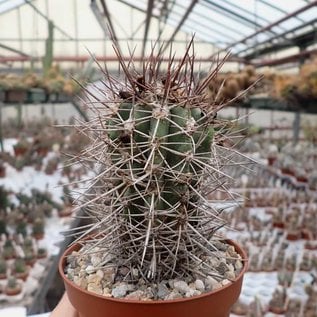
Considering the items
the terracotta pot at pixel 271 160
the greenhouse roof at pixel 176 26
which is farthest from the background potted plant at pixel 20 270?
the terracotta pot at pixel 271 160

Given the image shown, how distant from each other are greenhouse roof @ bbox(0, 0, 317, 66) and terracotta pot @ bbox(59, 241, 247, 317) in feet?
10.4

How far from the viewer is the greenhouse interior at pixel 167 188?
50cm

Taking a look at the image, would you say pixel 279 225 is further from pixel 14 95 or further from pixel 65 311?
pixel 65 311

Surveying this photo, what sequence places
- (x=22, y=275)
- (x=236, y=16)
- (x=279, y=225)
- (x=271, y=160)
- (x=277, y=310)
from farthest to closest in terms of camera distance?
1. (x=236, y=16)
2. (x=271, y=160)
3. (x=279, y=225)
4. (x=22, y=275)
5. (x=277, y=310)

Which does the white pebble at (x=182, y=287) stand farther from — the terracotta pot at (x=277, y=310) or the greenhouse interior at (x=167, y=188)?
the terracotta pot at (x=277, y=310)

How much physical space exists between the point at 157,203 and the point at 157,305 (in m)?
0.11

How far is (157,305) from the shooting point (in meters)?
0.47

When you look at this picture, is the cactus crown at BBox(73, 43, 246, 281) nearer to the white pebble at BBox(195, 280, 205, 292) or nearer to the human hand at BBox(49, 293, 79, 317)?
the white pebble at BBox(195, 280, 205, 292)

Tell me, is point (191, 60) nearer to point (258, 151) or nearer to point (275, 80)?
point (275, 80)

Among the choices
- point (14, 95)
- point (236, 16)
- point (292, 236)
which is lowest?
point (292, 236)

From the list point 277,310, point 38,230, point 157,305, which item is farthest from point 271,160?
point 157,305

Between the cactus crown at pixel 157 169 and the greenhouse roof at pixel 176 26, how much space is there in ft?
10.1

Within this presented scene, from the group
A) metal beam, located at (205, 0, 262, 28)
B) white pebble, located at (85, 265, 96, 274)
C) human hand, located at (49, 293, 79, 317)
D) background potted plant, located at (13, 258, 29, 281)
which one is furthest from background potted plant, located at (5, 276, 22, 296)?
metal beam, located at (205, 0, 262, 28)

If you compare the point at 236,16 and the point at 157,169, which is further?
the point at 236,16
